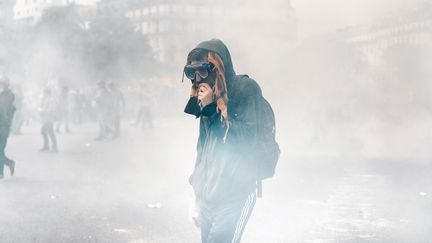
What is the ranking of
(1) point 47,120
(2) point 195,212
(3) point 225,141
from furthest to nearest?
1. (1) point 47,120
2. (2) point 195,212
3. (3) point 225,141

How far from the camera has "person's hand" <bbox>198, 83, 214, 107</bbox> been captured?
13.2 feet

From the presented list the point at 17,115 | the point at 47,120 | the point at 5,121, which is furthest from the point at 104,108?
the point at 5,121

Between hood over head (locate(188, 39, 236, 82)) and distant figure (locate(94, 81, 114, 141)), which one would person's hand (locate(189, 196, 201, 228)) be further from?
distant figure (locate(94, 81, 114, 141))

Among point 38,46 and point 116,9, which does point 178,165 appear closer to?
point 116,9

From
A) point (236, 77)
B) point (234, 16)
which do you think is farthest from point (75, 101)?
point (236, 77)

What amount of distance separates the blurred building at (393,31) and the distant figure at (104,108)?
17296mm

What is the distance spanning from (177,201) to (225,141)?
5703 mm

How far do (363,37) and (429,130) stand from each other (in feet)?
50.6

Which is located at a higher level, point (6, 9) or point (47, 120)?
Result: point (47, 120)

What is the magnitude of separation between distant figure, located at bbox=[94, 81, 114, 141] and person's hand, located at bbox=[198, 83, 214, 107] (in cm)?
1775

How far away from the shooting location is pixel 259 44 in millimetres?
38406

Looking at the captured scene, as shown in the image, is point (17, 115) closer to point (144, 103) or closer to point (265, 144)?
point (144, 103)

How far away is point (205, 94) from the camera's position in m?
4.03

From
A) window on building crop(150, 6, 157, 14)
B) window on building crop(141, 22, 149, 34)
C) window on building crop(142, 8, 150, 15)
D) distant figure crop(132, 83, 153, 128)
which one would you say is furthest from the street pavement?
window on building crop(142, 8, 150, 15)
